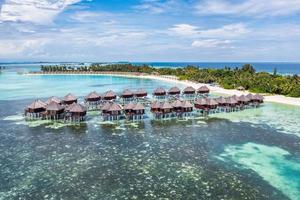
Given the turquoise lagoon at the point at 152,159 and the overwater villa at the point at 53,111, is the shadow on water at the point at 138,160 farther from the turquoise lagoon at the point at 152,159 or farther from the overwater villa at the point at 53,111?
the overwater villa at the point at 53,111

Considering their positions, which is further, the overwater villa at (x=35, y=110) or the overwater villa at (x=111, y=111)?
the overwater villa at (x=35, y=110)

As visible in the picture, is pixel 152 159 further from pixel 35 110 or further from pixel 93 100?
pixel 93 100

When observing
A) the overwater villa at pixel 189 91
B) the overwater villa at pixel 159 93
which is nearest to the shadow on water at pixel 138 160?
the overwater villa at pixel 159 93

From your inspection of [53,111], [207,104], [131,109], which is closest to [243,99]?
[207,104]

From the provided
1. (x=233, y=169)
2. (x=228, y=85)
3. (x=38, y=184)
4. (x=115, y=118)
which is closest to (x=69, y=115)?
(x=115, y=118)

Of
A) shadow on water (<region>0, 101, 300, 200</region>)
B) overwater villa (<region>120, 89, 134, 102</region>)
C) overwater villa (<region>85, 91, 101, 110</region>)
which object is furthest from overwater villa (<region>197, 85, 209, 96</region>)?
shadow on water (<region>0, 101, 300, 200</region>)

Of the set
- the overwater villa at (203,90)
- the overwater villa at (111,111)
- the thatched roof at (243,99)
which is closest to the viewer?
the overwater villa at (111,111)

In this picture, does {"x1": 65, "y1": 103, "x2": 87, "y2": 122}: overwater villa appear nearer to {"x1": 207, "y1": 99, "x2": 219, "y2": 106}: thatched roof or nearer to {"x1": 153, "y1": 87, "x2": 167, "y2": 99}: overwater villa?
{"x1": 207, "y1": 99, "x2": 219, "y2": 106}: thatched roof
